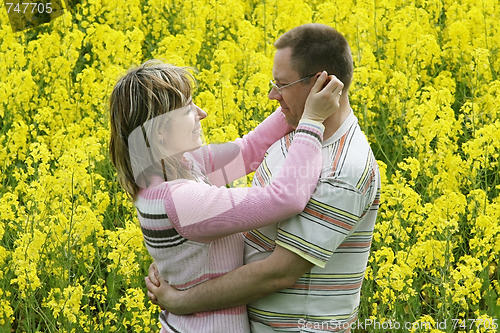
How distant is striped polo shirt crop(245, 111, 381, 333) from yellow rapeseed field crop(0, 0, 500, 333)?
1021 millimetres

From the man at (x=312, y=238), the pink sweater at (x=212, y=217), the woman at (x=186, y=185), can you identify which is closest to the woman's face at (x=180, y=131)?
the woman at (x=186, y=185)

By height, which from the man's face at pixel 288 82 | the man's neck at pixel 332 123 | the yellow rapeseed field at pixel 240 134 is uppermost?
the man's face at pixel 288 82

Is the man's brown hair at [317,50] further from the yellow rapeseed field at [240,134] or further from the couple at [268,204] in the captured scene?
the yellow rapeseed field at [240,134]

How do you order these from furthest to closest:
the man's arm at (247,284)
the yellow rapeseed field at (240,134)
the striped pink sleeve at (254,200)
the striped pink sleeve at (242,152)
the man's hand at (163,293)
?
the yellow rapeseed field at (240,134)
the striped pink sleeve at (242,152)
the man's hand at (163,293)
the man's arm at (247,284)
the striped pink sleeve at (254,200)

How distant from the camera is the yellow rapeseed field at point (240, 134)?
12.3 ft

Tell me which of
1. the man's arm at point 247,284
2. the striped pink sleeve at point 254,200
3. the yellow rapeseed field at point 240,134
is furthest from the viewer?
the yellow rapeseed field at point 240,134

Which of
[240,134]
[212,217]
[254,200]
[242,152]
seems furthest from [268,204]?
[240,134]

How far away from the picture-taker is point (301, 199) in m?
2.20

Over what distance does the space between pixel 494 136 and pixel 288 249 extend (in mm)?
2447

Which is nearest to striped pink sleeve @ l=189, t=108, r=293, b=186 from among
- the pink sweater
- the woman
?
the pink sweater

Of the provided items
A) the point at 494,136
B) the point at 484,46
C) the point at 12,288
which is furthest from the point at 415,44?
the point at 12,288

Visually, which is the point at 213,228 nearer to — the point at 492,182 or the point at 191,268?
the point at 191,268

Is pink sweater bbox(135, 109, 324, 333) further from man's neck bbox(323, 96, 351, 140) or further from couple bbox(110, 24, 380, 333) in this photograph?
man's neck bbox(323, 96, 351, 140)

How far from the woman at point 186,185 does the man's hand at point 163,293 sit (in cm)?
3
